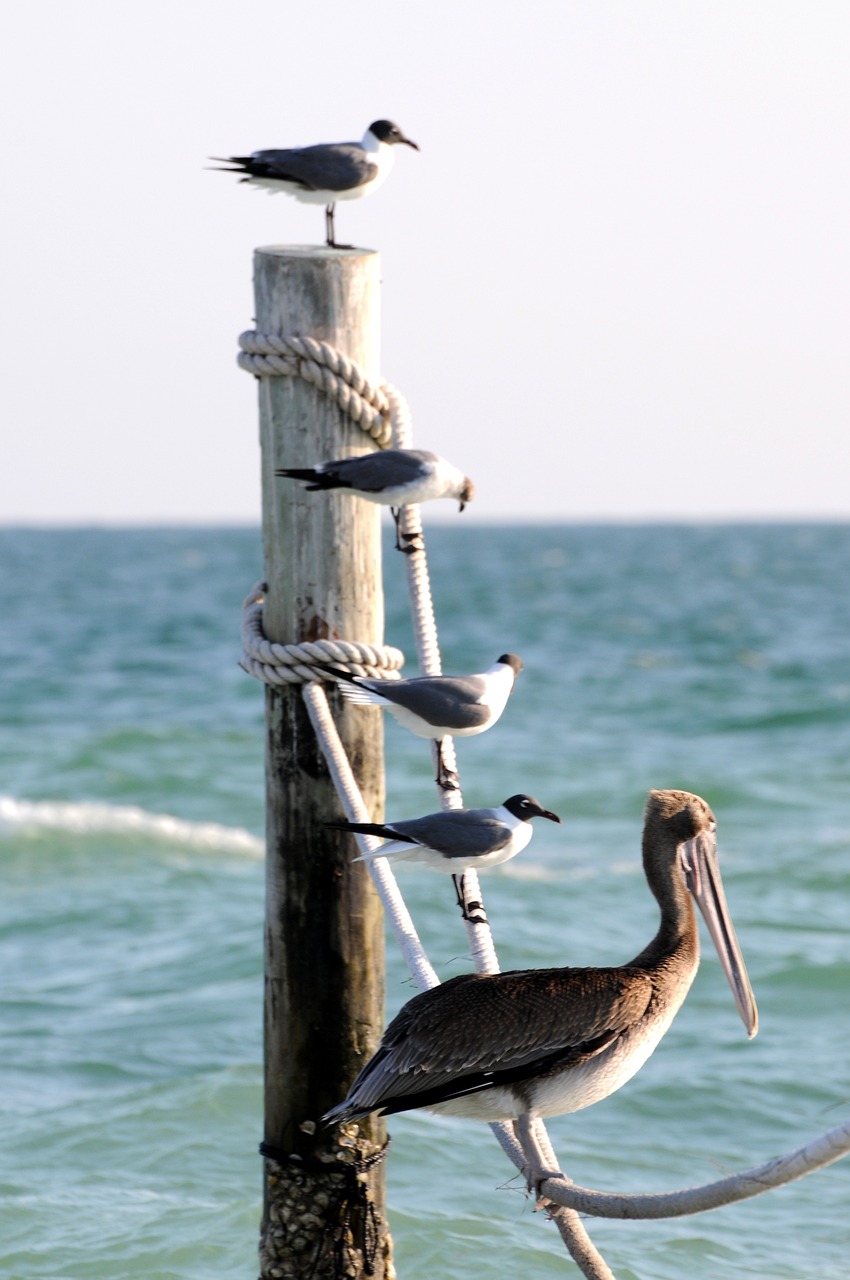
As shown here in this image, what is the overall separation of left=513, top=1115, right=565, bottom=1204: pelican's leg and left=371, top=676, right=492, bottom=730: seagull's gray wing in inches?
36.2

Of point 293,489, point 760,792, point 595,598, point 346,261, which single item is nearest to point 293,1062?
point 293,489

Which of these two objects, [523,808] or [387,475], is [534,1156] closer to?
[523,808]

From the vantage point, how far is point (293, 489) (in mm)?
4039

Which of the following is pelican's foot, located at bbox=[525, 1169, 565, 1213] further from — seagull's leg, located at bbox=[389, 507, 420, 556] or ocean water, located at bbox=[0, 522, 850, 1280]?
seagull's leg, located at bbox=[389, 507, 420, 556]

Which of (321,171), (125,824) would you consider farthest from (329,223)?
(125,824)

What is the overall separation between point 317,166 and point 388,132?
1.25ft

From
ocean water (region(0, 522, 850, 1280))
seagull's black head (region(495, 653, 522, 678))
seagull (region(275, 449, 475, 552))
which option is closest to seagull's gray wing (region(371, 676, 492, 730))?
seagull's black head (region(495, 653, 522, 678))

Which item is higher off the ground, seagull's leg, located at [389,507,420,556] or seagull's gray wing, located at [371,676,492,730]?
seagull's leg, located at [389,507,420,556]

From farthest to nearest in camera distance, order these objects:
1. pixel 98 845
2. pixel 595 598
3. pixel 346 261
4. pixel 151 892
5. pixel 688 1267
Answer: pixel 595 598, pixel 98 845, pixel 151 892, pixel 688 1267, pixel 346 261

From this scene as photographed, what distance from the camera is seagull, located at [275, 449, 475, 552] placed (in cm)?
388

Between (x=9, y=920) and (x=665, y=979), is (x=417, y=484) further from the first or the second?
(x=9, y=920)

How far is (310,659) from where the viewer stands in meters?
4.02

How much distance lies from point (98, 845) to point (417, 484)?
351 inches

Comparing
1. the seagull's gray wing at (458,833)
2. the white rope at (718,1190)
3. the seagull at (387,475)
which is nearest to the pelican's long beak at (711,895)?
the seagull's gray wing at (458,833)
